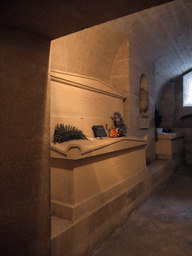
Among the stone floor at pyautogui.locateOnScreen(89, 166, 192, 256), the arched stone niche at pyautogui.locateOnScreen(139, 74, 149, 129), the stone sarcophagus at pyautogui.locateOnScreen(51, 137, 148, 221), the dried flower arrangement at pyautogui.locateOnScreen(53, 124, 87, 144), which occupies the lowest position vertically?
the stone floor at pyautogui.locateOnScreen(89, 166, 192, 256)

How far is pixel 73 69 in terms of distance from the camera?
423 centimetres

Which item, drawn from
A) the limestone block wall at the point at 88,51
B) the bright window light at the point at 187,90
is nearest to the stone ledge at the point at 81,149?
the limestone block wall at the point at 88,51

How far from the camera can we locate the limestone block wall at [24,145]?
54.3 inches

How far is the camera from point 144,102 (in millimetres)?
6109

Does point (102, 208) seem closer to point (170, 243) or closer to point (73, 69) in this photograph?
point (170, 243)

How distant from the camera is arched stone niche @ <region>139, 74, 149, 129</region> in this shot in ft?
19.9

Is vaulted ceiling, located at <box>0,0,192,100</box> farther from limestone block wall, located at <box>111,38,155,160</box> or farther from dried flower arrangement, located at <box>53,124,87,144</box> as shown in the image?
dried flower arrangement, located at <box>53,124,87,144</box>

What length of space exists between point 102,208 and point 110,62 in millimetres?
4094

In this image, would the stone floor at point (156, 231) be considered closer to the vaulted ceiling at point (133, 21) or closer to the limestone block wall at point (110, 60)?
the limestone block wall at point (110, 60)

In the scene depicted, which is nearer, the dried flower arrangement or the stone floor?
the stone floor

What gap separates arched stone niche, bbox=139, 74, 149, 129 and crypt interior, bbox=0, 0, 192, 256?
34mm

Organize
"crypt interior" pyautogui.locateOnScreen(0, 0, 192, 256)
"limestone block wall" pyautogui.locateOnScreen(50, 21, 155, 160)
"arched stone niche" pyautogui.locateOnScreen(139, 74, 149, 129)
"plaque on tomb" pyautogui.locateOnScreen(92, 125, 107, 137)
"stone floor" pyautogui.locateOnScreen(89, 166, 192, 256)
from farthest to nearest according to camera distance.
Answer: "arched stone niche" pyautogui.locateOnScreen(139, 74, 149, 129) → "limestone block wall" pyautogui.locateOnScreen(50, 21, 155, 160) → "plaque on tomb" pyautogui.locateOnScreen(92, 125, 107, 137) → "stone floor" pyautogui.locateOnScreen(89, 166, 192, 256) → "crypt interior" pyautogui.locateOnScreen(0, 0, 192, 256)

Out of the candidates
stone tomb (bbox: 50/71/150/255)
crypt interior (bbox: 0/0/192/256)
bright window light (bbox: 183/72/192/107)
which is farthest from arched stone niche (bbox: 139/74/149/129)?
bright window light (bbox: 183/72/192/107)

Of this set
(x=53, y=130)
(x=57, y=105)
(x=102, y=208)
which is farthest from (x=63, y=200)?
(x=57, y=105)
